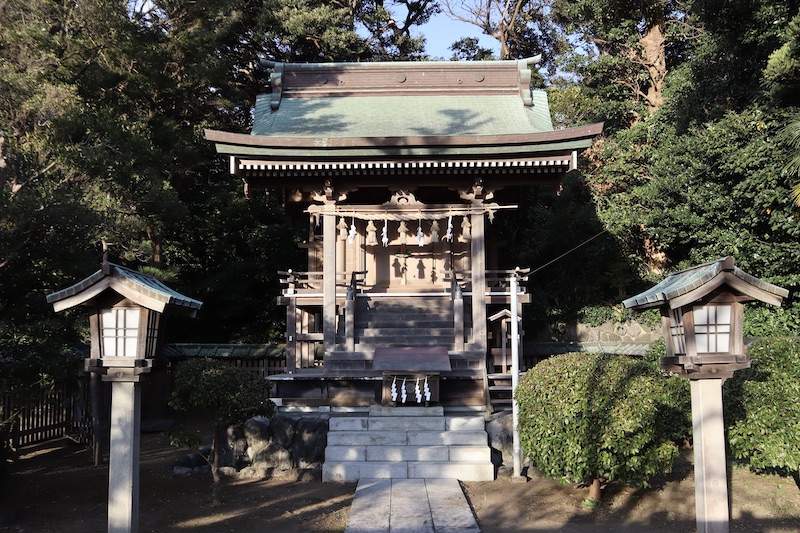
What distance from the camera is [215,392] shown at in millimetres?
7828

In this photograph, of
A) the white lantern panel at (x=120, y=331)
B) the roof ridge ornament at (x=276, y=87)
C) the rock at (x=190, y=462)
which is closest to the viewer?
the white lantern panel at (x=120, y=331)

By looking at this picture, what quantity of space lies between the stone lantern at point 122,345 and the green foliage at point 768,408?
6593 mm

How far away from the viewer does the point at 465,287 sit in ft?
45.2

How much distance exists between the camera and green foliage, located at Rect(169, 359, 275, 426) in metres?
7.81

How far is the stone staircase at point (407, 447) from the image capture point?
8.88 m

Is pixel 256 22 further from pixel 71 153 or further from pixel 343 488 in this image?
pixel 343 488

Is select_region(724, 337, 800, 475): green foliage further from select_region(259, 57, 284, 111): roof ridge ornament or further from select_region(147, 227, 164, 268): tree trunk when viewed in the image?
select_region(147, 227, 164, 268): tree trunk

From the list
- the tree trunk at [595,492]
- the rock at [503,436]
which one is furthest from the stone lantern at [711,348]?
the rock at [503,436]

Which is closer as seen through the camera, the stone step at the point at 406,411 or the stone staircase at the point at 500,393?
the stone step at the point at 406,411

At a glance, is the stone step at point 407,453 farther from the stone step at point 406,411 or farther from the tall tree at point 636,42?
the tall tree at point 636,42

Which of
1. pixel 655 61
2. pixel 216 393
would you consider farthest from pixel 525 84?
pixel 216 393

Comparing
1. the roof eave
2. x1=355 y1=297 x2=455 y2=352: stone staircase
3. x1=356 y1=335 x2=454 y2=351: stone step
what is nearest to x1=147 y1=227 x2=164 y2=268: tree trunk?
the roof eave

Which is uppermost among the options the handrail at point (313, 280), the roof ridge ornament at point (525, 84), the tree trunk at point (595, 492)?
the roof ridge ornament at point (525, 84)

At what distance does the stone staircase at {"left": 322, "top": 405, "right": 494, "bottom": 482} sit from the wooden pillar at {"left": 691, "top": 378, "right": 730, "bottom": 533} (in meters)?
3.75
